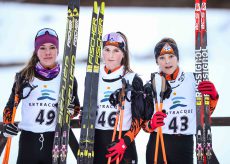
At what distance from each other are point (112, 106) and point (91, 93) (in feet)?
0.71

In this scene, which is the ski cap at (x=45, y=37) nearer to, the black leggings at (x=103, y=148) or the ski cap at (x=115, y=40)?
the ski cap at (x=115, y=40)

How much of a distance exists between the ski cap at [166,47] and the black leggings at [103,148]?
822 millimetres

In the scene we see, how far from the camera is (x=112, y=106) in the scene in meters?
3.73

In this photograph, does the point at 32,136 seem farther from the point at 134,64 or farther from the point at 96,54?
the point at 134,64

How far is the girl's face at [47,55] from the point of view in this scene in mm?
3951

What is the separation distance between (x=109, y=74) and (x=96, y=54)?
22cm

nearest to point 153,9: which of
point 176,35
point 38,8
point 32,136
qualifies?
point 176,35

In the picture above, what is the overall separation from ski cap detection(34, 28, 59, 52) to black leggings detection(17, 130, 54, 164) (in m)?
0.82

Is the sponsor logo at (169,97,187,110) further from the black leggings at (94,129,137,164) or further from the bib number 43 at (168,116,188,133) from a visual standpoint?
the black leggings at (94,129,137,164)

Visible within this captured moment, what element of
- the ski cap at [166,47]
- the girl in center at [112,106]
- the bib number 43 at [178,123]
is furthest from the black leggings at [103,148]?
→ the ski cap at [166,47]

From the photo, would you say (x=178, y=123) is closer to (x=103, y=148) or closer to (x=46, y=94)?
(x=103, y=148)

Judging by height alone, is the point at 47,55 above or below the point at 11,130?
above

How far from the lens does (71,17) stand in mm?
3850

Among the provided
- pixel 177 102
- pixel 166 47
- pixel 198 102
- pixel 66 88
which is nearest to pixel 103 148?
pixel 66 88
